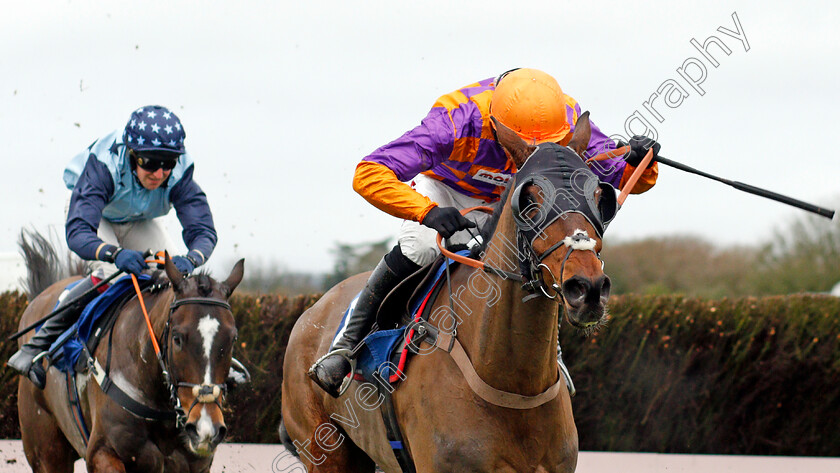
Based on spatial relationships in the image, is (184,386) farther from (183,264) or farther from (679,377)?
(679,377)

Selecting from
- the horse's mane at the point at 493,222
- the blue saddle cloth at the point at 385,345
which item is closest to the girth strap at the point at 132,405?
the blue saddle cloth at the point at 385,345

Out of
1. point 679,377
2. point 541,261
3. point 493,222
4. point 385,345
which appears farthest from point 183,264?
point 679,377

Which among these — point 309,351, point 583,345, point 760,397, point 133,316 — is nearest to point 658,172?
point 309,351

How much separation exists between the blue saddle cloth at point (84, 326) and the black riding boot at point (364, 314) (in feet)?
5.43

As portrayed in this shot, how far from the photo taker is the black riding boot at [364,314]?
12.5ft

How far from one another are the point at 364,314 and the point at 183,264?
1.39m

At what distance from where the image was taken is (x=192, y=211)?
17.5ft

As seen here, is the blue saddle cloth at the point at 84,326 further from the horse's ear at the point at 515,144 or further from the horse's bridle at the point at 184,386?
the horse's ear at the point at 515,144

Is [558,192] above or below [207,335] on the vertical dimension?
above

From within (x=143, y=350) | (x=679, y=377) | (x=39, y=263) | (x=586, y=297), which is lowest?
(x=679, y=377)

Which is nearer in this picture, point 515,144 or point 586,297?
point 586,297

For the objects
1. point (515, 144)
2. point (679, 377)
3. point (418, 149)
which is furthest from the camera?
point (679, 377)

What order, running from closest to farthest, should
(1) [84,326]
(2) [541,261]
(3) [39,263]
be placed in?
(2) [541,261] → (1) [84,326] → (3) [39,263]

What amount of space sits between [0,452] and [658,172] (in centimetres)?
611
